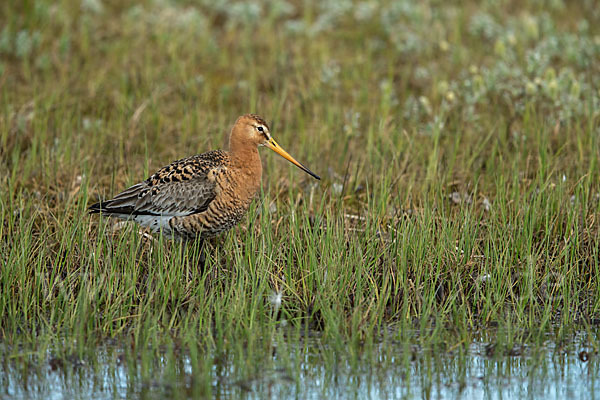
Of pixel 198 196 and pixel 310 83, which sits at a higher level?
pixel 310 83

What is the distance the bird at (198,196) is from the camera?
19.8 ft

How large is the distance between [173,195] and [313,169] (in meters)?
1.74

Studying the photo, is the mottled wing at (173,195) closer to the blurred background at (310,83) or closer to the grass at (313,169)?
the grass at (313,169)

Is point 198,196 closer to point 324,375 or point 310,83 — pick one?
point 324,375

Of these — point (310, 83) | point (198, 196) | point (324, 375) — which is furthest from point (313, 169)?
point (324, 375)

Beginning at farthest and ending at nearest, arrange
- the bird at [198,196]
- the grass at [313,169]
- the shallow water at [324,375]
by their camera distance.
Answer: the bird at [198,196], the grass at [313,169], the shallow water at [324,375]

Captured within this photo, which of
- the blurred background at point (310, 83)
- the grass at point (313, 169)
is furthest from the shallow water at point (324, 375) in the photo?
the blurred background at point (310, 83)

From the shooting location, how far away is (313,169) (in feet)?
24.6

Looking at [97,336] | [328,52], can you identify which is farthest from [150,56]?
[97,336]

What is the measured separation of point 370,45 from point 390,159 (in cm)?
330

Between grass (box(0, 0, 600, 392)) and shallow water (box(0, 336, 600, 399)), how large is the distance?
0.37 ft

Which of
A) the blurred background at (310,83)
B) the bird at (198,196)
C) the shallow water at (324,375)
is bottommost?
the shallow water at (324,375)

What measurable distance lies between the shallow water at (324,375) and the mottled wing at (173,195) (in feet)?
5.24

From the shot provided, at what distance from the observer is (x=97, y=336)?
4.75 metres
